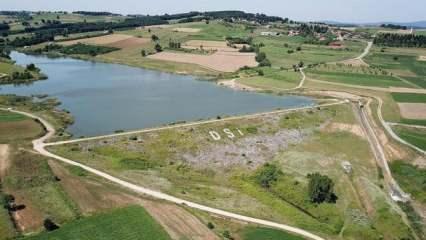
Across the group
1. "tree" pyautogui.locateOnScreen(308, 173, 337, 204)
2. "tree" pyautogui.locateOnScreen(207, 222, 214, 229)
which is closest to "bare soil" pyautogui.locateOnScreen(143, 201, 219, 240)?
"tree" pyautogui.locateOnScreen(207, 222, 214, 229)

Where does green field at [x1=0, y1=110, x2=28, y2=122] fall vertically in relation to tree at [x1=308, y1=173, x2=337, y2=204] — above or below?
above

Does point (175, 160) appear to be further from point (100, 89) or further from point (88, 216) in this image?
point (100, 89)

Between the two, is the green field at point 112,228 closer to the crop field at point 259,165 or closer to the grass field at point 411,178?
the crop field at point 259,165

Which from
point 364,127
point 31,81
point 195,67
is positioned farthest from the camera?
point 195,67

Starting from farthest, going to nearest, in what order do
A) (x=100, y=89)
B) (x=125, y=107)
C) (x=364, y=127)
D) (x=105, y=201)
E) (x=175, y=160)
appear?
(x=100, y=89) < (x=125, y=107) < (x=364, y=127) < (x=175, y=160) < (x=105, y=201)

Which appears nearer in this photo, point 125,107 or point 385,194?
point 385,194

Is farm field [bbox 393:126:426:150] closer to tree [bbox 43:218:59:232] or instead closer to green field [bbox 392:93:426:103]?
green field [bbox 392:93:426:103]

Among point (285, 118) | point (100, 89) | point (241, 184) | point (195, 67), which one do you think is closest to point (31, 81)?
point (100, 89)
